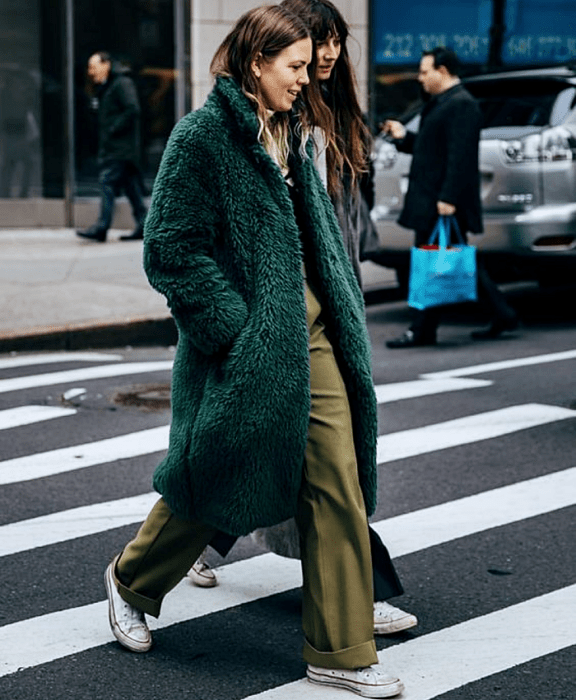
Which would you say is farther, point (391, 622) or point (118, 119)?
point (118, 119)

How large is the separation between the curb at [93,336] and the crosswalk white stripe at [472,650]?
576 centimetres

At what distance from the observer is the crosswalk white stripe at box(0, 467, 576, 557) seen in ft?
18.2

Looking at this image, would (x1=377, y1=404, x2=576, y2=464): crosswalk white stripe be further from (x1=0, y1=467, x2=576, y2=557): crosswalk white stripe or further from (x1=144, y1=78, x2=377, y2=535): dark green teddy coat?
(x1=144, y1=78, x2=377, y2=535): dark green teddy coat

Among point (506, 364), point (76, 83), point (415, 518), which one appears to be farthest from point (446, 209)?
point (76, 83)

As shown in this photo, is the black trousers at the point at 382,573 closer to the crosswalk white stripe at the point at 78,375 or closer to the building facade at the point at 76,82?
the crosswalk white stripe at the point at 78,375

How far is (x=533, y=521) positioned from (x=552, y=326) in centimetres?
546

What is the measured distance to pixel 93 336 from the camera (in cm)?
1025

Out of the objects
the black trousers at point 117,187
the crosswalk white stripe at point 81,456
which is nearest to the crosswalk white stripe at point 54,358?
the crosswalk white stripe at point 81,456

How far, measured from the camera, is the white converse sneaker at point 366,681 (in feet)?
13.1

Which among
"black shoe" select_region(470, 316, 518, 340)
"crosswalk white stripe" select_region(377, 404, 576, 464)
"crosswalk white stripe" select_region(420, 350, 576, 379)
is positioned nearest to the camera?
"crosswalk white stripe" select_region(377, 404, 576, 464)

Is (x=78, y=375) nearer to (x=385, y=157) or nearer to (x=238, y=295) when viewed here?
(x=385, y=157)

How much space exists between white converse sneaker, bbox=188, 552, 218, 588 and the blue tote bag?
15.6ft

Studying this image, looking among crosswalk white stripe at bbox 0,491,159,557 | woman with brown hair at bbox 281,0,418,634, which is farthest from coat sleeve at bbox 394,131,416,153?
woman with brown hair at bbox 281,0,418,634

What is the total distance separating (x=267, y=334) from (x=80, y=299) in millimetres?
7376
